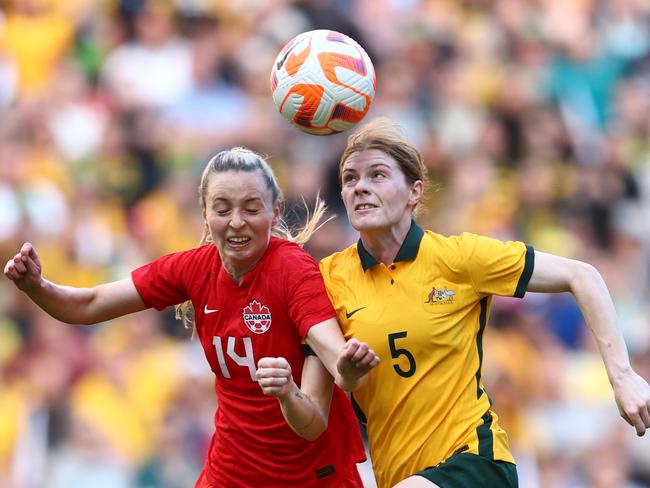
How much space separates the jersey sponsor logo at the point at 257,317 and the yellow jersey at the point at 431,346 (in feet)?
0.99

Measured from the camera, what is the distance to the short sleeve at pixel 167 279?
5.04 m

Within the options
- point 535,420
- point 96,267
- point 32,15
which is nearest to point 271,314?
point 535,420

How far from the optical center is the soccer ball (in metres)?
5.03

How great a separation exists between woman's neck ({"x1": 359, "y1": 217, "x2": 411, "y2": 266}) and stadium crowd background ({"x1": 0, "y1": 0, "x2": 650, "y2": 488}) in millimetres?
3591

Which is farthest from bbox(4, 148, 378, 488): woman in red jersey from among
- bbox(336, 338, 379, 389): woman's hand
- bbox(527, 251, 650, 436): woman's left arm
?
bbox(527, 251, 650, 436): woman's left arm

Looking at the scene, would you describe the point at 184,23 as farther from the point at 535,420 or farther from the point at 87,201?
the point at 535,420

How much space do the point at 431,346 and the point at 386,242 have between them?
0.50m

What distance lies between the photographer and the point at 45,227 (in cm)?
957

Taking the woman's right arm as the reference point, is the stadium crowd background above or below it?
above

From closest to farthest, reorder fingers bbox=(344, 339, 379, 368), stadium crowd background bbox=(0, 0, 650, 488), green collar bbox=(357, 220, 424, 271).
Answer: fingers bbox=(344, 339, 379, 368) → green collar bbox=(357, 220, 424, 271) → stadium crowd background bbox=(0, 0, 650, 488)

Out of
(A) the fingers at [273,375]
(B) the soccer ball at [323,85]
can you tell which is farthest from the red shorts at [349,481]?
(B) the soccer ball at [323,85]

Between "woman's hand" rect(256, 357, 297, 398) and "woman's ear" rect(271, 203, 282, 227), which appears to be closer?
"woman's hand" rect(256, 357, 297, 398)

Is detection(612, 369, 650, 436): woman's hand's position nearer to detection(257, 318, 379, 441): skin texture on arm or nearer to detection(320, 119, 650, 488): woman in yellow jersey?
detection(320, 119, 650, 488): woman in yellow jersey

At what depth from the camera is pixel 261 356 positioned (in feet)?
15.7
